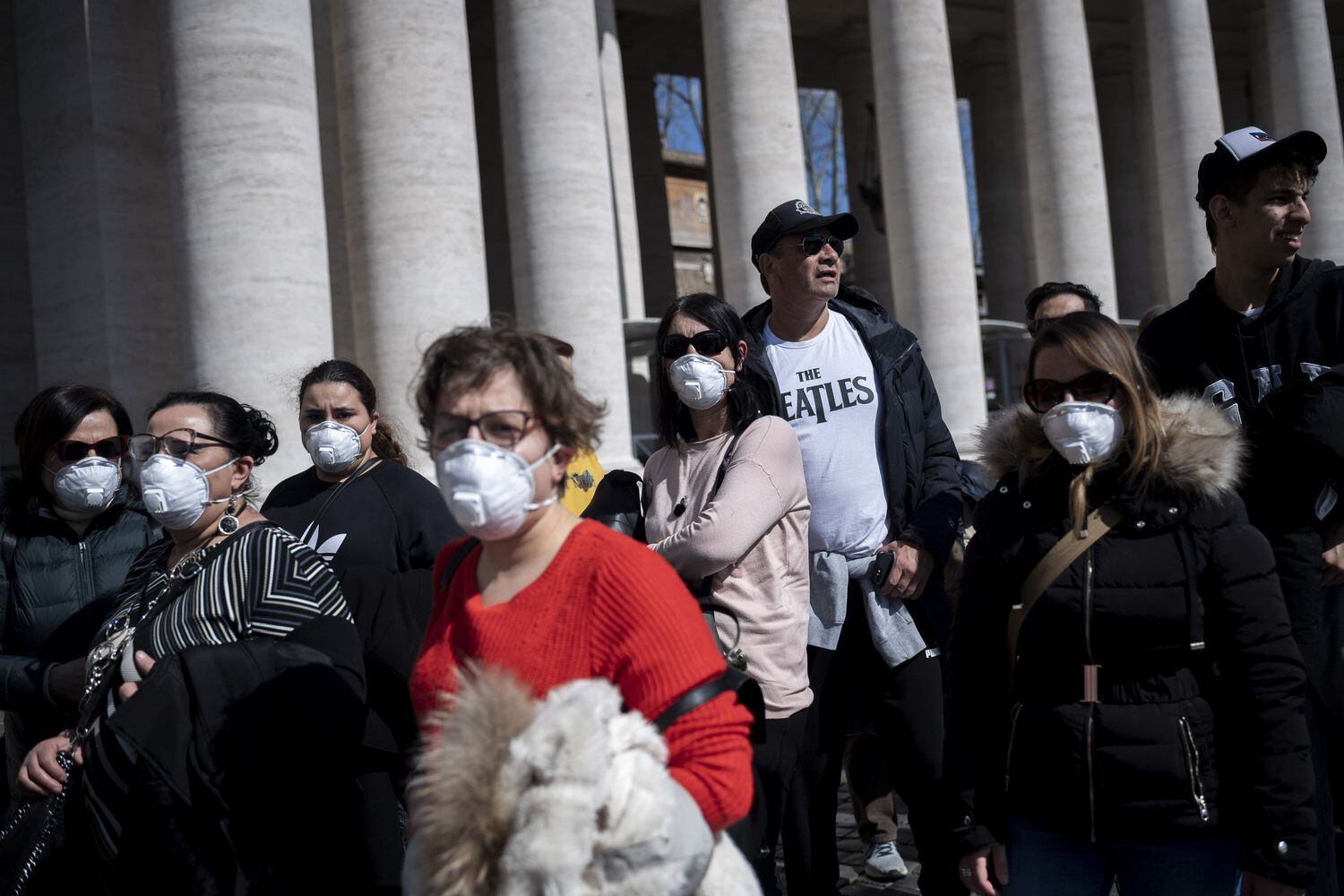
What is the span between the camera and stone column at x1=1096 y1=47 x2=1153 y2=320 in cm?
3044

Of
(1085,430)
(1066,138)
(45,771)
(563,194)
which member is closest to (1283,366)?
(1085,430)

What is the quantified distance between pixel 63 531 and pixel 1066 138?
2076cm

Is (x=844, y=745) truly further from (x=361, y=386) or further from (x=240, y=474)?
(x=361, y=386)

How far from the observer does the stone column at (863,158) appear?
27188 millimetres

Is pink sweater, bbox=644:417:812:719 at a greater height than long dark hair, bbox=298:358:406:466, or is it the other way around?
long dark hair, bbox=298:358:406:466

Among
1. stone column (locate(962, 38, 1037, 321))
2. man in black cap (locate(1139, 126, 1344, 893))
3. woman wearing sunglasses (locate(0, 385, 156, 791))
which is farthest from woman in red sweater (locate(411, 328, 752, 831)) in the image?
stone column (locate(962, 38, 1037, 321))

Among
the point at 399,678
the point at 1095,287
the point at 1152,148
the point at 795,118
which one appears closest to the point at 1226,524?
the point at 399,678

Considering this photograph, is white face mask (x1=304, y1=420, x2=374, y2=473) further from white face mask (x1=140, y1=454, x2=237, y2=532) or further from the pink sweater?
the pink sweater

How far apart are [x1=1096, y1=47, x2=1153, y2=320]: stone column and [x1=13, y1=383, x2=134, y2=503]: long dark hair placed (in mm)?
29533

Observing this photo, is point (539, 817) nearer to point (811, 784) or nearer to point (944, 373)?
point (811, 784)

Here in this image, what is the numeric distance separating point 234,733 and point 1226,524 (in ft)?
8.78

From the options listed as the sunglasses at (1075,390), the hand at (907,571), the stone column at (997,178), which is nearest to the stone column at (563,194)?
the hand at (907,571)

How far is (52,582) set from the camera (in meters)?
4.61

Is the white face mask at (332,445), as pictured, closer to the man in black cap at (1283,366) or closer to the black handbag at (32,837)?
the black handbag at (32,837)
